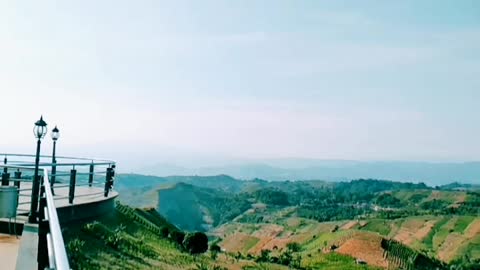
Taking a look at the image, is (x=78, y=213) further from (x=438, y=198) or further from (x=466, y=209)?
(x=438, y=198)

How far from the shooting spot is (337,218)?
104875 millimetres

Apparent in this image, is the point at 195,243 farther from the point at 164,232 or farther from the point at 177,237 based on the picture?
the point at 164,232

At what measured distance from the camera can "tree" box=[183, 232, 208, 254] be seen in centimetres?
1766

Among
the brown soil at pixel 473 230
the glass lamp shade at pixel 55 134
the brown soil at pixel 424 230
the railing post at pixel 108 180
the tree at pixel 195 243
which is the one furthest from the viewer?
the brown soil at pixel 424 230

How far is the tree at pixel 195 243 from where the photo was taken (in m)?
17.7

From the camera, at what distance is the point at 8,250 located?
244 inches

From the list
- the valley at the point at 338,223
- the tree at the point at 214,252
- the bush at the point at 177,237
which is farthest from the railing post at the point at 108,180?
the valley at the point at 338,223

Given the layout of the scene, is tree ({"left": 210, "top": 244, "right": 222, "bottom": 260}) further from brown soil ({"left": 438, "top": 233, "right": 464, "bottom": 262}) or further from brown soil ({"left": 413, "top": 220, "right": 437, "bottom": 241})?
brown soil ({"left": 413, "top": 220, "right": 437, "bottom": 241})

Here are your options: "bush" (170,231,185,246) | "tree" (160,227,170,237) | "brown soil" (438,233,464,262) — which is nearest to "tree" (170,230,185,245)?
"bush" (170,231,185,246)

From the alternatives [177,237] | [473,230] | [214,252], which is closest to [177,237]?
[177,237]

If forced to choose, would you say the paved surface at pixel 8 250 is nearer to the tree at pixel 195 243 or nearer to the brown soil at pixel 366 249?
the tree at pixel 195 243

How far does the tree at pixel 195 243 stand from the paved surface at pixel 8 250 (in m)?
10.7

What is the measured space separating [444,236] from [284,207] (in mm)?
56837

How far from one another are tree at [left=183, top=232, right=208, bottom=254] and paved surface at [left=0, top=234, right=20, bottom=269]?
10724mm
